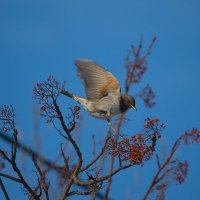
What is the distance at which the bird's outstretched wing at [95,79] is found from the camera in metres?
2.44

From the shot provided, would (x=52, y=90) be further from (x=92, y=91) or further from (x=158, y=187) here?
(x=92, y=91)

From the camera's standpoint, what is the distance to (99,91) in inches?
102

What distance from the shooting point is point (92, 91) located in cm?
255

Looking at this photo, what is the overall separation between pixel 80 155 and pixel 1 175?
0.37 meters

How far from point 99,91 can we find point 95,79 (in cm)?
11

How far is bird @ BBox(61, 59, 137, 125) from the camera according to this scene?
2450mm

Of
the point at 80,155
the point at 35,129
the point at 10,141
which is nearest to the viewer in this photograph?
the point at 80,155

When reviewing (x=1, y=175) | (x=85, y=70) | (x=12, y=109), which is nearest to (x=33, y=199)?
(x=1, y=175)

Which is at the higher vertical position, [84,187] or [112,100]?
[112,100]

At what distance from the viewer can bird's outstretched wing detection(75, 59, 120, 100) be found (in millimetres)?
2439

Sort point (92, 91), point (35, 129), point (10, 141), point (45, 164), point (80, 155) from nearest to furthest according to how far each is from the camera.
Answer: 1. point (80, 155)
2. point (10, 141)
3. point (45, 164)
4. point (35, 129)
5. point (92, 91)

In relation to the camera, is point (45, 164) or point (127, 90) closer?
point (127, 90)

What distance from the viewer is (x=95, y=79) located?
2.53m

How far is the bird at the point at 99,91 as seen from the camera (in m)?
2.45
